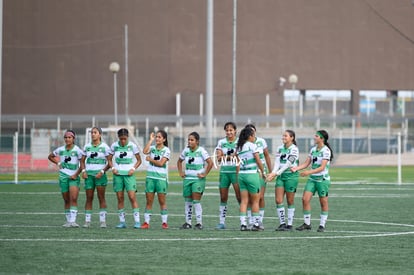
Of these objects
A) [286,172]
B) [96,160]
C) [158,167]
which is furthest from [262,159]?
[96,160]

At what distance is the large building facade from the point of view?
6875cm

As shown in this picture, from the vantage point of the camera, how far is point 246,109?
70.6 m

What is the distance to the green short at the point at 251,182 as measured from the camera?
20.7 meters

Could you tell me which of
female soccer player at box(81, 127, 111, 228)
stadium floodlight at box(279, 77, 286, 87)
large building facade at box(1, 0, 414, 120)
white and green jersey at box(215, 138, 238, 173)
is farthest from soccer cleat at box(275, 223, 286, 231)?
stadium floodlight at box(279, 77, 286, 87)

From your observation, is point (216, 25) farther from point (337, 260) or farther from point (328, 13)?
point (337, 260)

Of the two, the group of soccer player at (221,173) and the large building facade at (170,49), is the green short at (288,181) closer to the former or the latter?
the group of soccer player at (221,173)

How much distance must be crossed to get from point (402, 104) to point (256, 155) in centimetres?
5592

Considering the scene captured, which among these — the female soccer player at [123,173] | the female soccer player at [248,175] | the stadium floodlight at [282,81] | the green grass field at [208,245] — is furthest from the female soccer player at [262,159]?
the stadium floodlight at [282,81]

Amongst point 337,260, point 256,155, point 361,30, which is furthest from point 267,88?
point 337,260

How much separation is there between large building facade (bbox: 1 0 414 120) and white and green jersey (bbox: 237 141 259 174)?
157ft

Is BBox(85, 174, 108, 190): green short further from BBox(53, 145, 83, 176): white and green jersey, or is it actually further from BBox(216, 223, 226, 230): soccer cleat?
BBox(216, 223, 226, 230): soccer cleat

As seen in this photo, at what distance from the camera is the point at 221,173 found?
21.1 metres

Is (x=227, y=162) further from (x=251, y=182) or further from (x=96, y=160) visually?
(x=96, y=160)

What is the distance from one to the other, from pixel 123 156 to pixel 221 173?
6.01 ft
